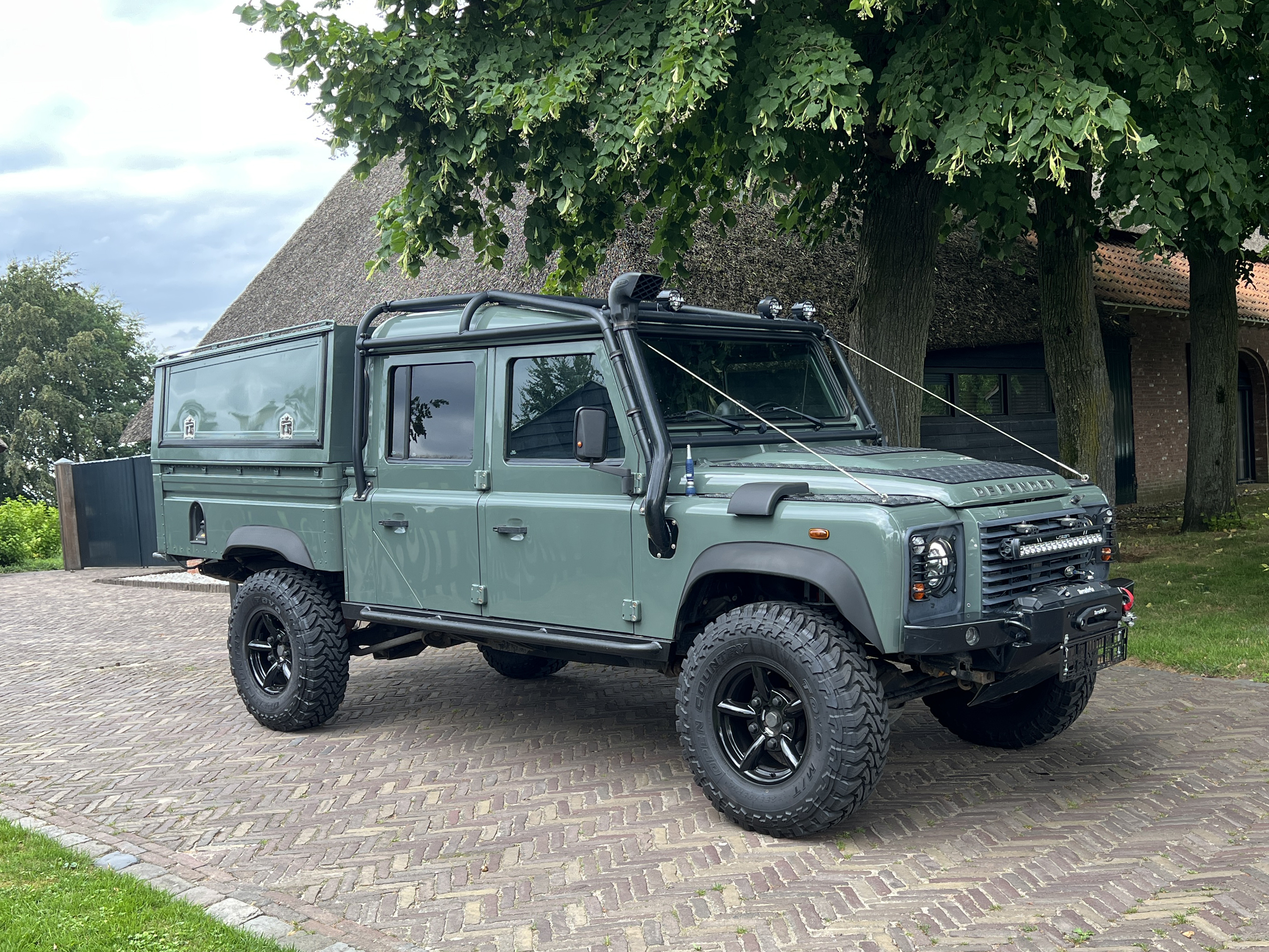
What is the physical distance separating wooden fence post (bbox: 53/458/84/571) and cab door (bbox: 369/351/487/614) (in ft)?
54.9

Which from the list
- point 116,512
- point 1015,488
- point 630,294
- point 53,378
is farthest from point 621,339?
point 53,378

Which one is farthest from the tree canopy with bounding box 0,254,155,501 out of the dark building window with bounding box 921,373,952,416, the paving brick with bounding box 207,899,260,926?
the paving brick with bounding box 207,899,260,926

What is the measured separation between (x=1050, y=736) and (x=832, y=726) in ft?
6.27

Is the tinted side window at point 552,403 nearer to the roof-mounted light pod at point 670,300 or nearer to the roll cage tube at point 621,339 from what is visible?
the roll cage tube at point 621,339

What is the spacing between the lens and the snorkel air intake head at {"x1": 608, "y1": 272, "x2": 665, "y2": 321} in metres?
5.26

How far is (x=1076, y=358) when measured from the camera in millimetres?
12367

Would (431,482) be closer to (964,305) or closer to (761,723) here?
(761,723)

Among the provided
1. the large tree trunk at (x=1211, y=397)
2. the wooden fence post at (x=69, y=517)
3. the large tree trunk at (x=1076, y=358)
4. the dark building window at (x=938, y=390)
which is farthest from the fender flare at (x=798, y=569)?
the wooden fence post at (x=69, y=517)

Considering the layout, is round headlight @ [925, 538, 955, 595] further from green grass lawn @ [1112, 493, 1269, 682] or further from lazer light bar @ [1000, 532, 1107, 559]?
green grass lawn @ [1112, 493, 1269, 682]

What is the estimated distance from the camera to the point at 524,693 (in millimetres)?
7703

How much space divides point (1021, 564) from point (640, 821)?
2032 millimetres

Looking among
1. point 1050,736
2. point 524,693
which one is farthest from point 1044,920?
point 524,693

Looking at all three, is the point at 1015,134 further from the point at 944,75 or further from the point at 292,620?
the point at 292,620

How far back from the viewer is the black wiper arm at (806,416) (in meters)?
5.96
